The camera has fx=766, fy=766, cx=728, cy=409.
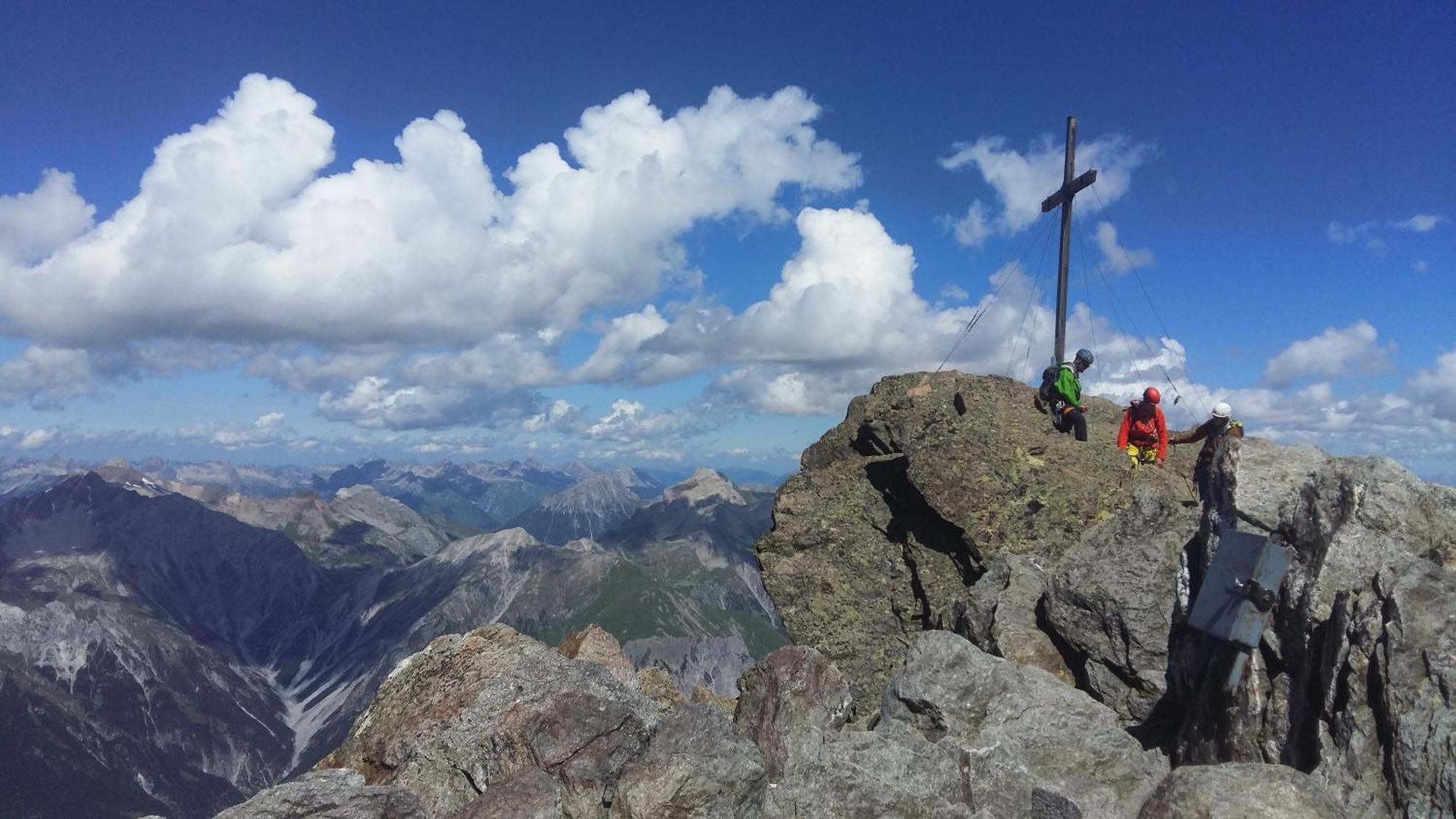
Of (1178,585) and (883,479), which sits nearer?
(1178,585)

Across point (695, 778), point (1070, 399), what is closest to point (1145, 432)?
point (1070, 399)

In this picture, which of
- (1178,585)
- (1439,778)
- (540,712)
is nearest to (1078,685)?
(1178,585)

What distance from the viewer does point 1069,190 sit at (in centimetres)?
3177

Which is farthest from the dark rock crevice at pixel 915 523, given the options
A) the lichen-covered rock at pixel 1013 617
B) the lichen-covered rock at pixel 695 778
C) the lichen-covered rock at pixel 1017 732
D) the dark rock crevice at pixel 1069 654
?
the lichen-covered rock at pixel 695 778

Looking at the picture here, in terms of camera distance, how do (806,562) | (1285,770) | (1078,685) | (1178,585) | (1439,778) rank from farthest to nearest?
1. (806,562)
2. (1078,685)
3. (1178,585)
4. (1285,770)
5. (1439,778)

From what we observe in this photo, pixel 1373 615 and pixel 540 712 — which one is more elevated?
pixel 1373 615

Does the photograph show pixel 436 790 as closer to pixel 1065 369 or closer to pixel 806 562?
pixel 806 562

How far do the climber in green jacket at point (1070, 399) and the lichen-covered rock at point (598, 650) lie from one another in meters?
16.1

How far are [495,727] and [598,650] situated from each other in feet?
27.7

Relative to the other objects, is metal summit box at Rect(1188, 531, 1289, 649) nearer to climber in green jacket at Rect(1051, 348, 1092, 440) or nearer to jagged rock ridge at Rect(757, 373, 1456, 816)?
jagged rock ridge at Rect(757, 373, 1456, 816)

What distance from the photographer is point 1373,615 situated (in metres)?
11.1

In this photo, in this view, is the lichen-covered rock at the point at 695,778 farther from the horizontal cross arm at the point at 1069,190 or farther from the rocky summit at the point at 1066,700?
the horizontal cross arm at the point at 1069,190

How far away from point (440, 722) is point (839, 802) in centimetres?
853

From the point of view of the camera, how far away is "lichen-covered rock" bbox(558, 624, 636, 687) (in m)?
23.1
